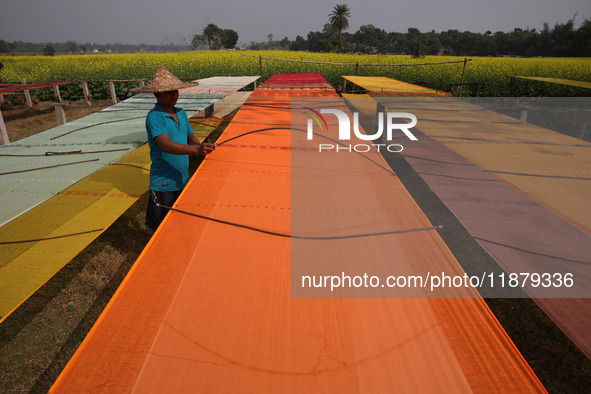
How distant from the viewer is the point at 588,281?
1.80 meters

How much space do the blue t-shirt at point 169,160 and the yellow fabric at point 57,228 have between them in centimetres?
91

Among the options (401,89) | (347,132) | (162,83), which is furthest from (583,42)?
(162,83)

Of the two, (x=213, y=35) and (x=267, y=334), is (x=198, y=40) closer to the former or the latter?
(x=213, y=35)

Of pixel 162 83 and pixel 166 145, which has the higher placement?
pixel 162 83

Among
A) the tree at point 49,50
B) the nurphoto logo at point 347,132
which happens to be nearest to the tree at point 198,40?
the tree at point 49,50

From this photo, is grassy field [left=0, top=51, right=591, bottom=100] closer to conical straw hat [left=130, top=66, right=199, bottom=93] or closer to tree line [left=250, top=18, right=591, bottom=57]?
tree line [left=250, top=18, right=591, bottom=57]

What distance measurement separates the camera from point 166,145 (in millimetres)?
2801

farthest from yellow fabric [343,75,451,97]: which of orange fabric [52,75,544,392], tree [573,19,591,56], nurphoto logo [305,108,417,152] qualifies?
tree [573,19,591,56]

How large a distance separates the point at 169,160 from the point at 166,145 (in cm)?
32

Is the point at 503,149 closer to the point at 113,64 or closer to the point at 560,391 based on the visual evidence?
the point at 560,391

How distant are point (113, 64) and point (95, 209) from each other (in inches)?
965

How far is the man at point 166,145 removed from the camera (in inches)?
112

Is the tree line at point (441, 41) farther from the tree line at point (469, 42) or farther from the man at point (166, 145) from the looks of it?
the man at point (166, 145)

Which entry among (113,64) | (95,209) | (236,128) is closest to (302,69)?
(113,64)
